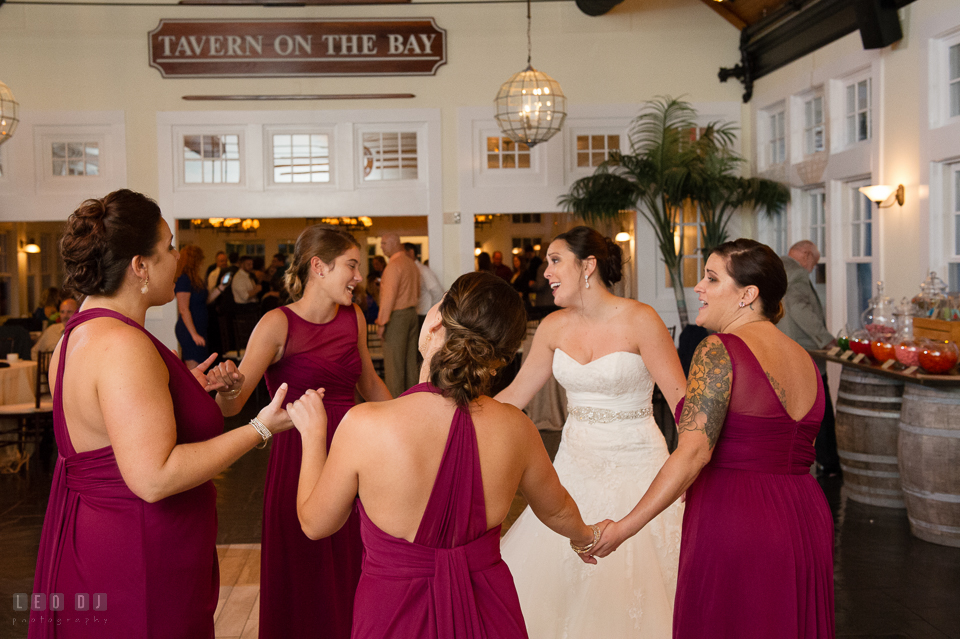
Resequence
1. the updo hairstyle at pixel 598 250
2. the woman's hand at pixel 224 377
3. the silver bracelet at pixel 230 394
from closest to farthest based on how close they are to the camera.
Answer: the woman's hand at pixel 224 377, the silver bracelet at pixel 230 394, the updo hairstyle at pixel 598 250

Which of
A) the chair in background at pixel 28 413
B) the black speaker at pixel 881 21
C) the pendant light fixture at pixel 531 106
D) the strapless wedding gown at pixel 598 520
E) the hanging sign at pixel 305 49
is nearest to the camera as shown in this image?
the strapless wedding gown at pixel 598 520

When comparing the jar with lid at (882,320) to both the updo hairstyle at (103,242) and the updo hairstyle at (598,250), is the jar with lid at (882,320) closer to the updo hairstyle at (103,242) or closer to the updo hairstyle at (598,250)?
the updo hairstyle at (598,250)

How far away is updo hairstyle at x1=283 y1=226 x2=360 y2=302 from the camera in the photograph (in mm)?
2879

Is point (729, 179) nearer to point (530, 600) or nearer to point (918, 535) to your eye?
point (918, 535)

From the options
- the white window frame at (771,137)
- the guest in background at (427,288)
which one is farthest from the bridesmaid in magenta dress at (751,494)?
the white window frame at (771,137)

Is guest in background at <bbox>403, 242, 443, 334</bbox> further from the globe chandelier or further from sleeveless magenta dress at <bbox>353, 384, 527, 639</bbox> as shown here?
sleeveless magenta dress at <bbox>353, 384, 527, 639</bbox>

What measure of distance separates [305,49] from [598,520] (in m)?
7.26

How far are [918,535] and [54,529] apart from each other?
4359 millimetres

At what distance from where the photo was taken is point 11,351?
7566 mm

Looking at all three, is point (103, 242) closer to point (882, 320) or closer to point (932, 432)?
point (932, 432)

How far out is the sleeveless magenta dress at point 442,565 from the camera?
1.58m

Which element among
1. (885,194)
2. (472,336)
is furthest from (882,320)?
(472,336)

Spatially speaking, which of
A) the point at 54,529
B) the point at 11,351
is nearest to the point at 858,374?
the point at 54,529

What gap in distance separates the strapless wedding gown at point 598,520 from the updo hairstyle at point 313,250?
0.96m
